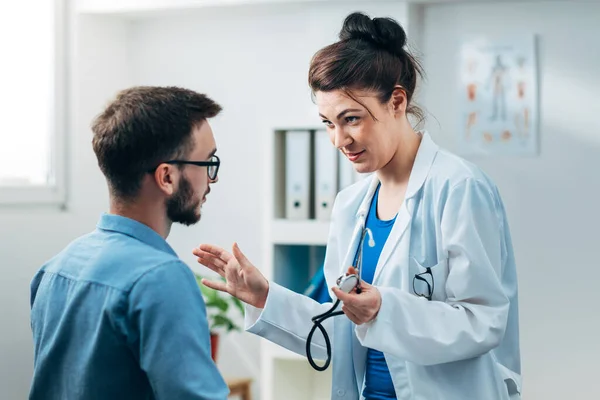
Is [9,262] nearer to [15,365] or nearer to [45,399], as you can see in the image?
[15,365]

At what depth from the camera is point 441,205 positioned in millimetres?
1734

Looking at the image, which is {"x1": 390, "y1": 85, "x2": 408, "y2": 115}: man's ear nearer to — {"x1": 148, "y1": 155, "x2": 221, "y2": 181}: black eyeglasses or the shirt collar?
{"x1": 148, "y1": 155, "x2": 221, "y2": 181}: black eyeglasses

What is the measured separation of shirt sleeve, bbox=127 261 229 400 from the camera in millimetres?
1181

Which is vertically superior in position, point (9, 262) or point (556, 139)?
point (556, 139)

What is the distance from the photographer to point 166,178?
1.36m

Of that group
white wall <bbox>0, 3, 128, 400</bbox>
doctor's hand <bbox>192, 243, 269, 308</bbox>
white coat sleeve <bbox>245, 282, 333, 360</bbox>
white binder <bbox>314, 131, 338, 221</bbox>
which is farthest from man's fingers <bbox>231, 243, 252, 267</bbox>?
white wall <bbox>0, 3, 128, 400</bbox>

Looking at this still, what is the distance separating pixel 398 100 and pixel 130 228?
770 mm

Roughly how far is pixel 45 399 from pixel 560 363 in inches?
91.5

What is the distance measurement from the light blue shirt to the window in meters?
2.10

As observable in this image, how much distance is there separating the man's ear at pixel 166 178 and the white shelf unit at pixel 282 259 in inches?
68.1

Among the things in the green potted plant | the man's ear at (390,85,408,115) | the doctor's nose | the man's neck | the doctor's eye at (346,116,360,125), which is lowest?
the green potted plant

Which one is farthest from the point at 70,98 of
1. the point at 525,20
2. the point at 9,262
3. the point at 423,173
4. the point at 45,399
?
the point at 45,399

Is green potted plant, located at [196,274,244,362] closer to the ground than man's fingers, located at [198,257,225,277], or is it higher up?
closer to the ground

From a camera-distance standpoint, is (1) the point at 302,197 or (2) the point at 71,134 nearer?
(1) the point at 302,197
